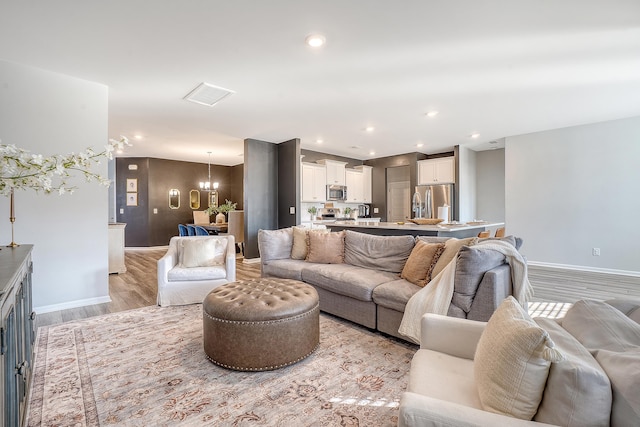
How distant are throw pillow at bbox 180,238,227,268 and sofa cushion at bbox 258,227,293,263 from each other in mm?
554

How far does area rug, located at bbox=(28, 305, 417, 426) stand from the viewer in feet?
5.56

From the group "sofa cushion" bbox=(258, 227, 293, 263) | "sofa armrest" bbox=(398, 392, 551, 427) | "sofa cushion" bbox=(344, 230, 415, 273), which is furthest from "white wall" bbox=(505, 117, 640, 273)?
"sofa armrest" bbox=(398, 392, 551, 427)

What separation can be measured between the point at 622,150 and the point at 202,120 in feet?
23.0

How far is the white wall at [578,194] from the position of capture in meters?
5.03

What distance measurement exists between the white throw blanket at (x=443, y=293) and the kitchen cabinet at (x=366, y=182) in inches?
242

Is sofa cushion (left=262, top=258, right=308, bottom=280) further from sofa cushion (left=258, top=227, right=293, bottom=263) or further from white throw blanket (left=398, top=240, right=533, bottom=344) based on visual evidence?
white throw blanket (left=398, top=240, right=533, bottom=344)

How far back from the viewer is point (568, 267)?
5.58 metres

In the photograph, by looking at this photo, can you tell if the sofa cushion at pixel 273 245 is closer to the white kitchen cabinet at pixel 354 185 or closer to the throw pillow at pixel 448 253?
the throw pillow at pixel 448 253

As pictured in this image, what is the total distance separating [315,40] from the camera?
264 centimetres

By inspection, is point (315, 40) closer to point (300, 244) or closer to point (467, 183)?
point (300, 244)

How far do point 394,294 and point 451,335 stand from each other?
3.49 feet

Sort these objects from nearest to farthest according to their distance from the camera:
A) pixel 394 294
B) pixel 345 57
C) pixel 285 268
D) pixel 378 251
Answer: pixel 394 294
pixel 345 57
pixel 378 251
pixel 285 268

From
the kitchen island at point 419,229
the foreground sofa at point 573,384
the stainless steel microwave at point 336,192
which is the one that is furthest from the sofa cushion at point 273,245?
the stainless steel microwave at point 336,192

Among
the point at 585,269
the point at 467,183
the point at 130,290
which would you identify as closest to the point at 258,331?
the point at 130,290
